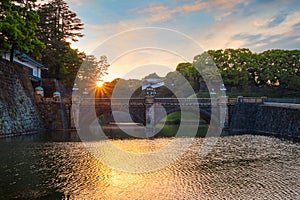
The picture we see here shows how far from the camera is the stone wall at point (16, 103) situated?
31.1 m

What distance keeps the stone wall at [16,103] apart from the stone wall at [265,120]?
28433 mm

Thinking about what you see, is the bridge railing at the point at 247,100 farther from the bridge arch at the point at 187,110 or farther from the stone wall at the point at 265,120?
the bridge arch at the point at 187,110

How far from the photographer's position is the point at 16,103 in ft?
113

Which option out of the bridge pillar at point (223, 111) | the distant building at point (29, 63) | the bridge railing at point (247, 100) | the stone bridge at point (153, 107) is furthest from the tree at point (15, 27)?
the bridge railing at point (247, 100)

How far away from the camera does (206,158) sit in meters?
21.2

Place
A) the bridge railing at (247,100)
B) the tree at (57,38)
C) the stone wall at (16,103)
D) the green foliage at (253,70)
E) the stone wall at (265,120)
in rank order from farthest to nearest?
the green foliage at (253,70)
the tree at (57,38)
the bridge railing at (247,100)
the stone wall at (265,120)
the stone wall at (16,103)

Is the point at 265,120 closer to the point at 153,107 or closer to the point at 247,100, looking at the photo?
the point at 247,100

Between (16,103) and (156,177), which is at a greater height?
(16,103)

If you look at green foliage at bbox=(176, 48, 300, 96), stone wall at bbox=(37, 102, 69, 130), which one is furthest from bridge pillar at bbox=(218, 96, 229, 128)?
green foliage at bbox=(176, 48, 300, 96)

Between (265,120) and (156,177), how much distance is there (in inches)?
1142

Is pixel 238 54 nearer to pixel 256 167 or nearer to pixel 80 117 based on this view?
pixel 80 117

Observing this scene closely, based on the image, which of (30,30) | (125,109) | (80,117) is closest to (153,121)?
(125,109)

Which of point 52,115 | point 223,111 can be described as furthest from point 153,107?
point 52,115

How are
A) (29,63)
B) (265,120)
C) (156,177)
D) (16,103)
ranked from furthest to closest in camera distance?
(29,63)
(265,120)
(16,103)
(156,177)
